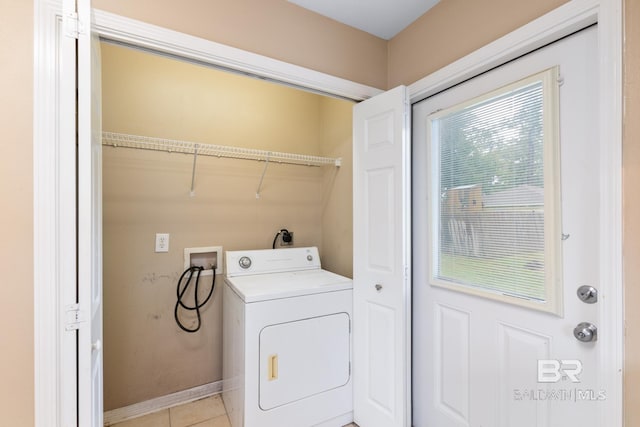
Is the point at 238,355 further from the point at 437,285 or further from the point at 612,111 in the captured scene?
the point at 612,111

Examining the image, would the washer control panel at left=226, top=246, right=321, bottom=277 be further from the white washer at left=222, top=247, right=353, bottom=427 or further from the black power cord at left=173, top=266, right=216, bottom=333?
the black power cord at left=173, top=266, right=216, bottom=333

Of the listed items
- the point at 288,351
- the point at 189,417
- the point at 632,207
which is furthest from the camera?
the point at 189,417

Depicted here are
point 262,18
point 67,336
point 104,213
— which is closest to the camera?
point 67,336

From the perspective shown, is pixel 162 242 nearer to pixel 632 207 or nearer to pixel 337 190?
pixel 337 190

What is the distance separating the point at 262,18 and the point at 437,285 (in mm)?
1742

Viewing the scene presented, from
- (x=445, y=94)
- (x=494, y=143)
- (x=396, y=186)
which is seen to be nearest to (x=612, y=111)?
(x=494, y=143)

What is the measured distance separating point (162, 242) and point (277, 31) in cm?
162

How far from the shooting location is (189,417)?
201 cm

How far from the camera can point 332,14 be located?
5.63 ft

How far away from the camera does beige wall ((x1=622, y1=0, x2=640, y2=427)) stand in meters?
0.90

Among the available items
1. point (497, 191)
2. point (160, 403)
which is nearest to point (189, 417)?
point (160, 403)

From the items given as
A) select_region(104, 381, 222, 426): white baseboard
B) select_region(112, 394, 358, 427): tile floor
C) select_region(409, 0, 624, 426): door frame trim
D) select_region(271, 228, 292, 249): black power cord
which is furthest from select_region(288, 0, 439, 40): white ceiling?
select_region(104, 381, 222, 426): white baseboard

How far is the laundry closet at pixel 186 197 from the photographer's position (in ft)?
6.57

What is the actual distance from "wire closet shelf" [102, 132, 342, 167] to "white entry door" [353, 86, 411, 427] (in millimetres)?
614
